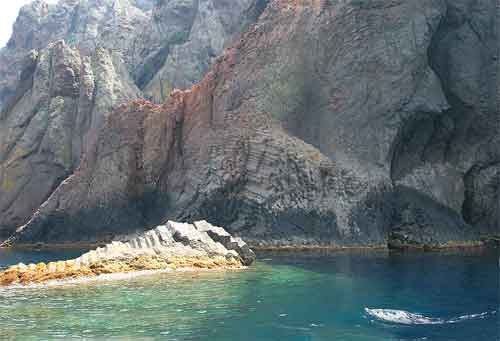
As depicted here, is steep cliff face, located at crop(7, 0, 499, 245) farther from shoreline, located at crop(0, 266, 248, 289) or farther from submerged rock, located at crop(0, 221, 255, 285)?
shoreline, located at crop(0, 266, 248, 289)

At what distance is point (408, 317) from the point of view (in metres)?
25.0

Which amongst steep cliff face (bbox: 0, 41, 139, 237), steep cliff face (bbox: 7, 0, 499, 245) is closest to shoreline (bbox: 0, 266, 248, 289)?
steep cliff face (bbox: 7, 0, 499, 245)

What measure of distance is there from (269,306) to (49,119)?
77439mm

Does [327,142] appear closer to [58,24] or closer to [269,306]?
[269,306]

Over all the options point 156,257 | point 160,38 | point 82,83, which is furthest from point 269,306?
point 160,38

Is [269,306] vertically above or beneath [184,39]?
beneath

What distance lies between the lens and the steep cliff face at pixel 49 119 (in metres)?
88.4

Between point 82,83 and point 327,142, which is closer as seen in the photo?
point 327,142

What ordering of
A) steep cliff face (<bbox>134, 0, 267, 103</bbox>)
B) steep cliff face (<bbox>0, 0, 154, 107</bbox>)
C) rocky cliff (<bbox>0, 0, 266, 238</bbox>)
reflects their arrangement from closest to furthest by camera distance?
rocky cliff (<bbox>0, 0, 266, 238</bbox>)
steep cliff face (<bbox>134, 0, 267, 103</bbox>)
steep cliff face (<bbox>0, 0, 154, 107</bbox>)

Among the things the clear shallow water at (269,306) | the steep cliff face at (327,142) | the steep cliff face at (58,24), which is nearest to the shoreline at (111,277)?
the clear shallow water at (269,306)

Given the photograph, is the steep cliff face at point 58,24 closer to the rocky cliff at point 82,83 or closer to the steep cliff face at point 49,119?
the rocky cliff at point 82,83

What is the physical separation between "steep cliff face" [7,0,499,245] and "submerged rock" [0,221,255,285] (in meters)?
12.8

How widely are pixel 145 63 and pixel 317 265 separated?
92.3 m

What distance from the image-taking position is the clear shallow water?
21.9m
